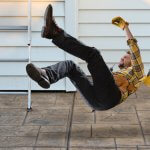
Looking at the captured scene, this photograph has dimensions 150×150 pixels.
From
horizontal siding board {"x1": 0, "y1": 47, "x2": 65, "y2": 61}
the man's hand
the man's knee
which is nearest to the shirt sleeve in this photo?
the man's hand

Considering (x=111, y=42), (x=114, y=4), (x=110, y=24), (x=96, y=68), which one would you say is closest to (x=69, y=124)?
(x=96, y=68)

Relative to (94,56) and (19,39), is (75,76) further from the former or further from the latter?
(19,39)

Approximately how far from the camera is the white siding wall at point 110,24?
6.74 meters

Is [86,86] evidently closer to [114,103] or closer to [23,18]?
[114,103]

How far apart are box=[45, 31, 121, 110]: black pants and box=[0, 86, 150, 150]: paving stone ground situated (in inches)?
18.1

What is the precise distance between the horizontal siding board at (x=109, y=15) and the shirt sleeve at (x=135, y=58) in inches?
89.2

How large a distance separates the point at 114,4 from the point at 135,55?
239 centimetres

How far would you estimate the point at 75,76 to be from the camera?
4.60 m

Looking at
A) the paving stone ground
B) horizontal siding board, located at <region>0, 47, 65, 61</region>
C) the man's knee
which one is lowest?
the paving stone ground

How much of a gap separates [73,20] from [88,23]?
16.9 inches

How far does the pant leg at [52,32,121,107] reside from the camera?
163 inches

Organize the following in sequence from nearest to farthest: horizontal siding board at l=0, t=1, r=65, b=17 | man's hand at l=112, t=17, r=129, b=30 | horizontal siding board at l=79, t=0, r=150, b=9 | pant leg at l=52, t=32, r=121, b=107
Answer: pant leg at l=52, t=32, r=121, b=107, man's hand at l=112, t=17, r=129, b=30, horizontal siding board at l=0, t=1, r=65, b=17, horizontal siding board at l=79, t=0, r=150, b=9

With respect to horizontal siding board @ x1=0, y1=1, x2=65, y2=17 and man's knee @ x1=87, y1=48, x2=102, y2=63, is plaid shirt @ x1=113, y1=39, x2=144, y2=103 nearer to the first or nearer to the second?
man's knee @ x1=87, y1=48, x2=102, y2=63

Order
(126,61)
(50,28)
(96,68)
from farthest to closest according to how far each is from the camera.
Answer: (126,61)
(96,68)
(50,28)
